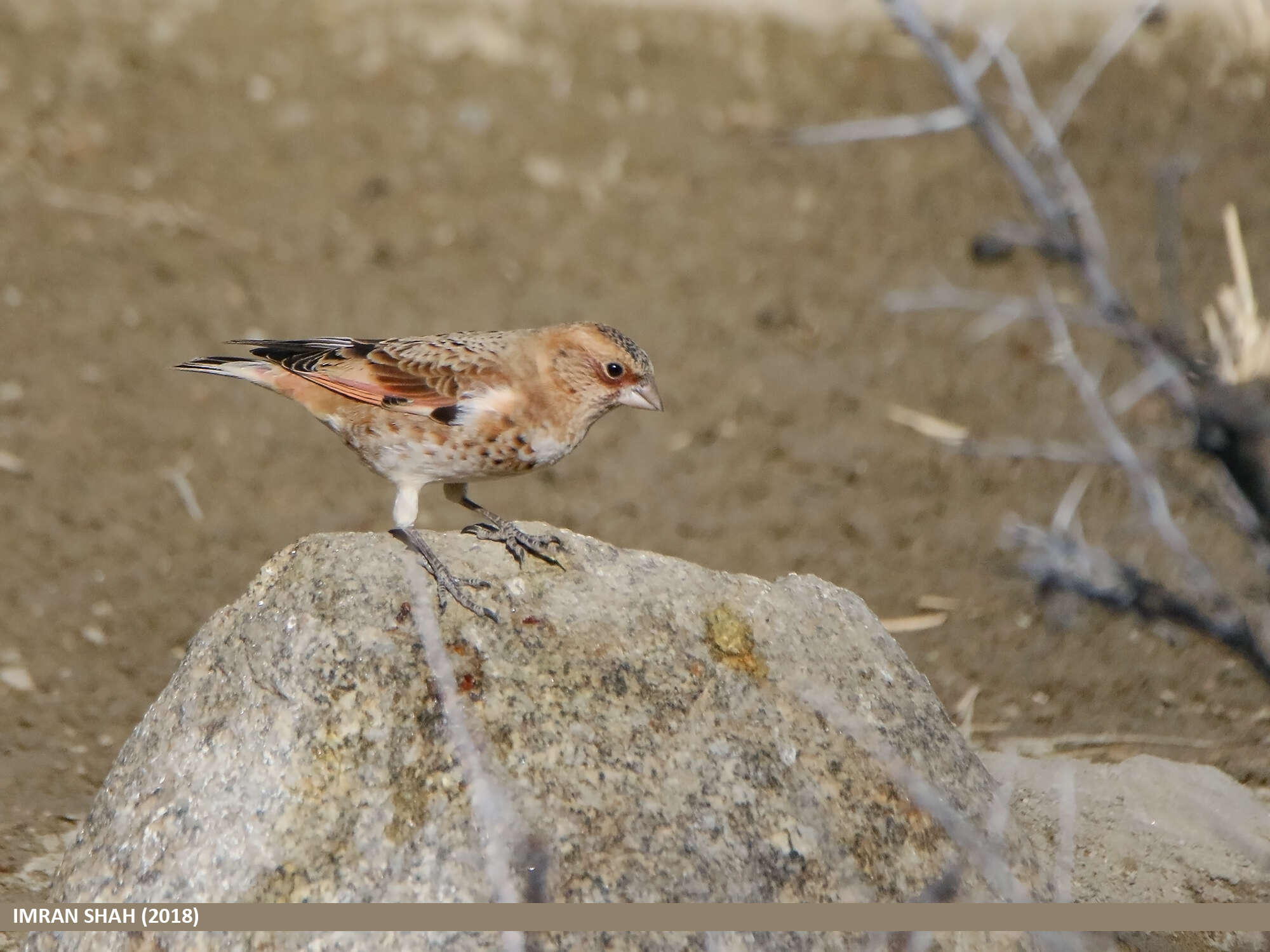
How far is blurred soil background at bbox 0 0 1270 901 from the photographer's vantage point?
5578 mm

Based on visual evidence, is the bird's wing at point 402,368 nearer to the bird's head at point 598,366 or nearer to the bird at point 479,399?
the bird at point 479,399

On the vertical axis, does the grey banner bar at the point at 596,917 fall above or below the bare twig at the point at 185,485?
above

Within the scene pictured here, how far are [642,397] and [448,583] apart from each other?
950 millimetres

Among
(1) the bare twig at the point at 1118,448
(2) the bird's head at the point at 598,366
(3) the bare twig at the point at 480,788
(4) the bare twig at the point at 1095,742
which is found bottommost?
(4) the bare twig at the point at 1095,742

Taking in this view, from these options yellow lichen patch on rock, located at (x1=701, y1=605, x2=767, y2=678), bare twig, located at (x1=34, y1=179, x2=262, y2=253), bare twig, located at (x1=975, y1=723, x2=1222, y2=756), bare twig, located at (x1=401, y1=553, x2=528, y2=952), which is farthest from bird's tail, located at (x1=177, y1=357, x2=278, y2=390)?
bare twig, located at (x1=34, y1=179, x2=262, y2=253)

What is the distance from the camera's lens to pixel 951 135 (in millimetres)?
9133

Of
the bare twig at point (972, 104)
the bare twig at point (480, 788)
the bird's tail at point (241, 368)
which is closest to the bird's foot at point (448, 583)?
the bare twig at point (480, 788)

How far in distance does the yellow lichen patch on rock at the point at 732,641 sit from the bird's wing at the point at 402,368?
3.23 ft

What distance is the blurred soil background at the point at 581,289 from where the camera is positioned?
5.58 meters

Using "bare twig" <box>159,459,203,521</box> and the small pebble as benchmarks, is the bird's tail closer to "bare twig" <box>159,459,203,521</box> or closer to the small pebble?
the small pebble

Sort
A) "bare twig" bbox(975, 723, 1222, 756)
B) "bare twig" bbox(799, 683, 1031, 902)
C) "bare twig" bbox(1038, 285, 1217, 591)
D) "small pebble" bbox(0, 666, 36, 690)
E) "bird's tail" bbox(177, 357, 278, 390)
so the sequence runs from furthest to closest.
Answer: "small pebble" bbox(0, 666, 36, 690) < "bare twig" bbox(975, 723, 1222, 756) < "bird's tail" bbox(177, 357, 278, 390) < "bare twig" bbox(799, 683, 1031, 902) < "bare twig" bbox(1038, 285, 1217, 591)

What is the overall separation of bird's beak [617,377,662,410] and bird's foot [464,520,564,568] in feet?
1.75

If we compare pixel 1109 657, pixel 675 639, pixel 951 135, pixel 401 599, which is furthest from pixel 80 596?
pixel 951 135

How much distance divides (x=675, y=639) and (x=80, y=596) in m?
3.25
